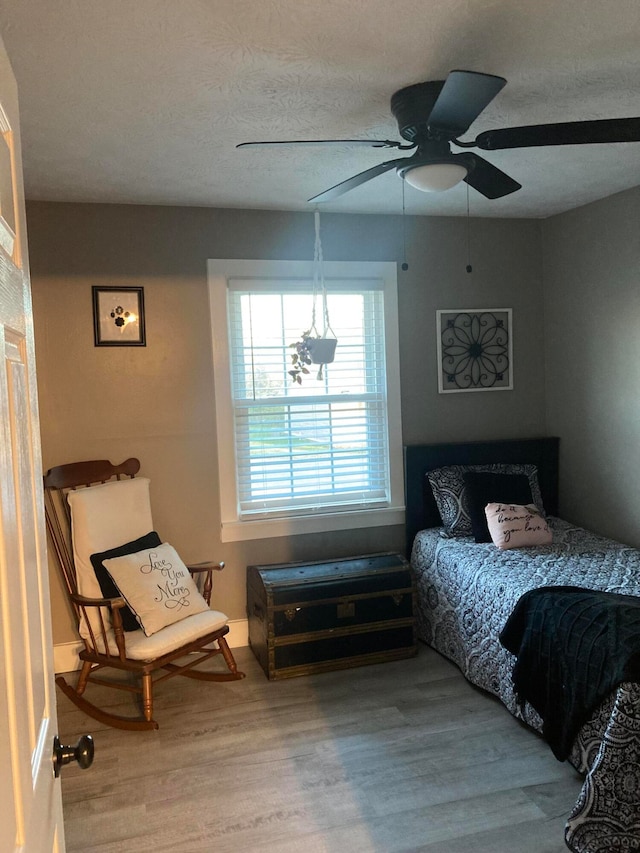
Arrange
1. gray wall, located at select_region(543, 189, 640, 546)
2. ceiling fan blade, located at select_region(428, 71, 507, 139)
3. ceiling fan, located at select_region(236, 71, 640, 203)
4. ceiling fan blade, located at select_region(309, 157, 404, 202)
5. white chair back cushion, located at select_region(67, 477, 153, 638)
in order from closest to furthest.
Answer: ceiling fan blade, located at select_region(428, 71, 507, 139), ceiling fan, located at select_region(236, 71, 640, 203), ceiling fan blade, located at select_region(309, 157, 404, 202), white chair back cushion, located at select_region(67, 477, 153, 638), gray wall, located at select_region(543, 189, 640, 546)

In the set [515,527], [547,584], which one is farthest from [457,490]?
[547,584]

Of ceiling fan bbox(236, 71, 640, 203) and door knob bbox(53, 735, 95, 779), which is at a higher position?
ceiling fan bbox(236, 71, 640, 203)

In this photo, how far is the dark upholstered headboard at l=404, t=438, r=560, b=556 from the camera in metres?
4.20

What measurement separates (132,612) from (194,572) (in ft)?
1.37

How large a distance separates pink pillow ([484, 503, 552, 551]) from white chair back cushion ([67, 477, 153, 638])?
1888 millimetres

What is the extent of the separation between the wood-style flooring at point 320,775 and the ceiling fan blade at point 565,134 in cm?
227

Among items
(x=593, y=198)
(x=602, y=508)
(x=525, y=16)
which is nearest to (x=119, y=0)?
(x=525, y=16)

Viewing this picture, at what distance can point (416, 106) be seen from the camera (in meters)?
2.26

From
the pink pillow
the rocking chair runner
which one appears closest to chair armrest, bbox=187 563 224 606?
the rocking chair runner

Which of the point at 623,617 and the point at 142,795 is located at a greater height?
the point at 623,617

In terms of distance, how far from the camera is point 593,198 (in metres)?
3.91

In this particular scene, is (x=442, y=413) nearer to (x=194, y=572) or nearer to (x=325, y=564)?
(x=325, y=564)

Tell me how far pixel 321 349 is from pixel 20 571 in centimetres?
274

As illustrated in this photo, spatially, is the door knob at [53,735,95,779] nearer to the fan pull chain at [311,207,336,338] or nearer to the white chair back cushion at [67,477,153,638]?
the white chair back cushion at [67,477,153,638]
